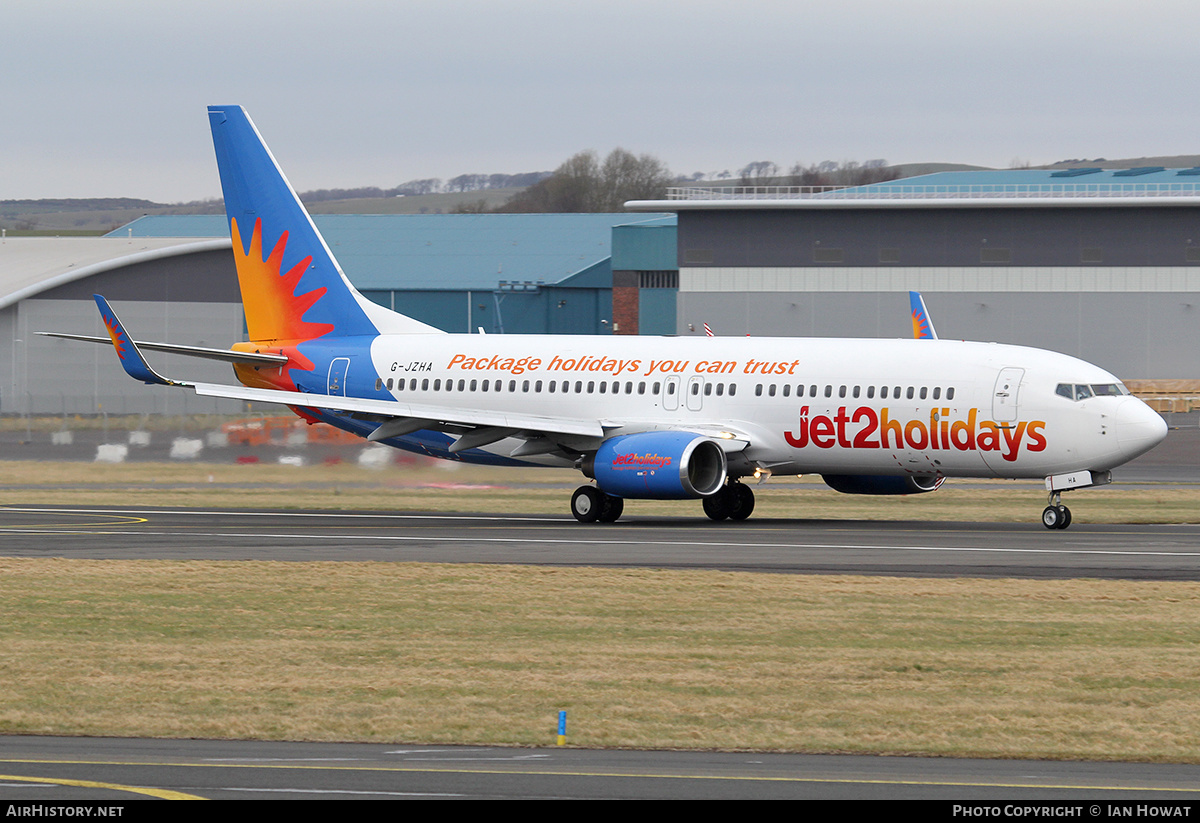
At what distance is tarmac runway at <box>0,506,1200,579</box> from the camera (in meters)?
26.7

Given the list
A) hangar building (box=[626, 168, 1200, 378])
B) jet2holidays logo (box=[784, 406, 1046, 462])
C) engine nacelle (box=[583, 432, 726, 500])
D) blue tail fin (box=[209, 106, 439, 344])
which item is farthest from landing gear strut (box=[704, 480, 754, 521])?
hangar building (box=[626, 168, 1200, 378])

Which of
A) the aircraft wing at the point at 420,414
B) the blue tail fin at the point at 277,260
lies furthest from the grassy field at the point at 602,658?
the blue tail fin at the point at 277,260

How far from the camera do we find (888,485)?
121 feet

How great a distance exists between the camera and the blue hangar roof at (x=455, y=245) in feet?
351

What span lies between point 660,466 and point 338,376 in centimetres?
1032

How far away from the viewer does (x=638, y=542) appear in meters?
30.8

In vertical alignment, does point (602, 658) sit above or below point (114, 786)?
below

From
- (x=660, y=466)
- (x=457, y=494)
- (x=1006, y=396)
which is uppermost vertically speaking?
(x=1006, y=396)

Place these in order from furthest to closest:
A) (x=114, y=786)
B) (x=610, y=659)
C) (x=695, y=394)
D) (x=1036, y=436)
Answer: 1. (x=695, y=394)
2. (x=1036, y=436)
3. (x=610, y=659)
4. (x=114, y=786)

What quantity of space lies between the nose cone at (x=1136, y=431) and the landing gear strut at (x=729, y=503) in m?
8.36

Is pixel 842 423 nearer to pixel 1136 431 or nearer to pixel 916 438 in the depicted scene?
pixel 916 438

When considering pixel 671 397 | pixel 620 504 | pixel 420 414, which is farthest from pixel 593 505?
pixel 420 414

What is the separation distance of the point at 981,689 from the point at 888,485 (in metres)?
20.9

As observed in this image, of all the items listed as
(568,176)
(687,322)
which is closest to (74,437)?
(687,322)
